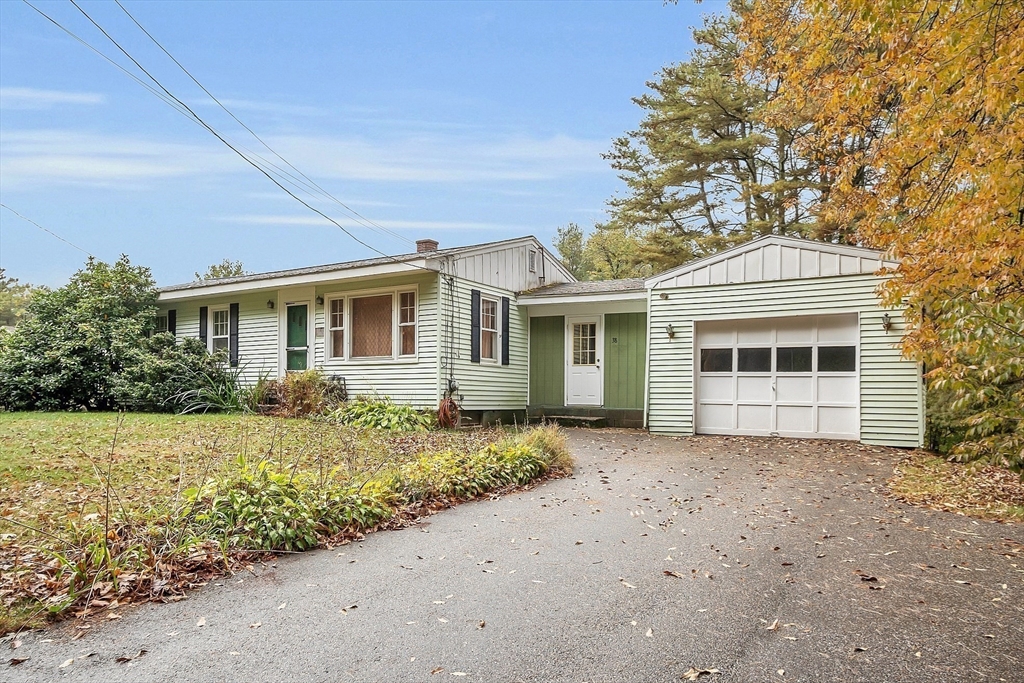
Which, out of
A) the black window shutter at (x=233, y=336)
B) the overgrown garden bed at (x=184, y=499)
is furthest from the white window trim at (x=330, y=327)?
the overgrown garden bed at (x=184, y=499)

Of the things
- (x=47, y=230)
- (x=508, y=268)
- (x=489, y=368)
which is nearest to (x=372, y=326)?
(x=489, y=368)

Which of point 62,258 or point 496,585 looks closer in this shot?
point 496,585

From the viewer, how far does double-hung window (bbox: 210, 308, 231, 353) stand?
1608 cm

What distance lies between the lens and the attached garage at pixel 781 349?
10.9 m

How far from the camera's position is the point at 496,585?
13.8 ft

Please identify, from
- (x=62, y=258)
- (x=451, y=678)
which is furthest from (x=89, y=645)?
(x=62, y=258)

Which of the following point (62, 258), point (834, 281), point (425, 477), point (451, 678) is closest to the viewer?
point (451, 678)

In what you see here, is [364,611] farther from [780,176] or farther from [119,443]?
[780,176]

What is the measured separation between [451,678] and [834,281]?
10355 millimetres

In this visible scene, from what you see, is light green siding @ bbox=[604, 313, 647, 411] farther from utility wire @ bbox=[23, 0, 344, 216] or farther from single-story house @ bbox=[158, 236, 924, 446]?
utility wire @ bbox=[23, 0, 344, 216]

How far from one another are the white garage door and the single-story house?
0.02 metres

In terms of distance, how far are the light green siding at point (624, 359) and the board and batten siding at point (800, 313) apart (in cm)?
103

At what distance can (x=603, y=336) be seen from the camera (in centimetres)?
1440

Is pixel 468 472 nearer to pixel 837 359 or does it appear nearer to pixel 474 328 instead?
pixel 474 328
